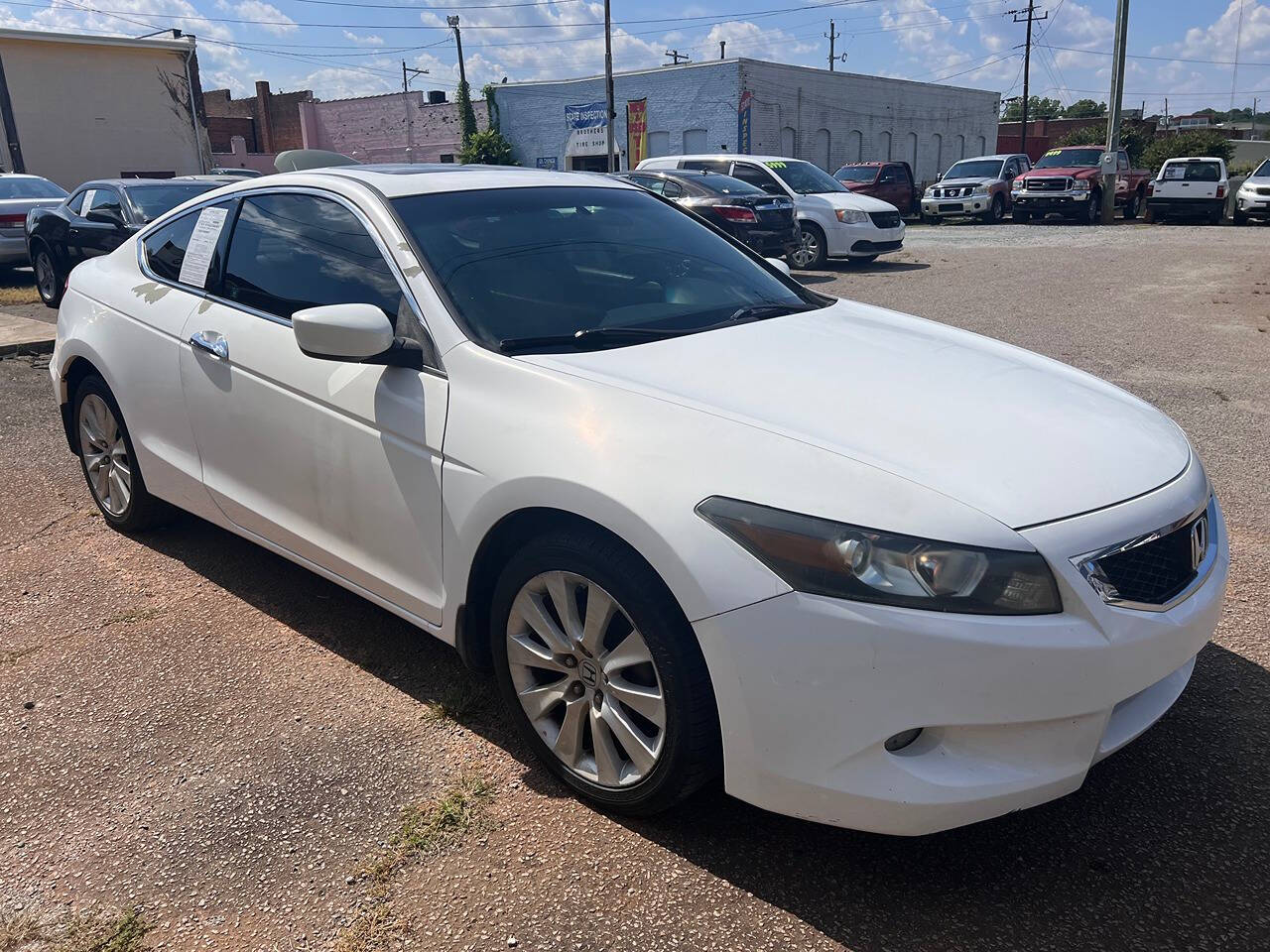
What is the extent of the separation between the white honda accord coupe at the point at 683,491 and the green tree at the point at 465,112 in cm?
4096

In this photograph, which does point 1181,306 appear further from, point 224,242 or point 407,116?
point 407,116

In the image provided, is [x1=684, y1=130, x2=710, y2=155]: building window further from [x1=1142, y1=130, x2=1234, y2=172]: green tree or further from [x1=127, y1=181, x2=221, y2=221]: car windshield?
[x1=127, y1=181, x2=221, y2=221]: car windshield

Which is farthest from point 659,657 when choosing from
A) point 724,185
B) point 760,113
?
point 760,113

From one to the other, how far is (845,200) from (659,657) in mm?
15387

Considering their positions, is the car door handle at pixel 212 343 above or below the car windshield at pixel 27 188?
below

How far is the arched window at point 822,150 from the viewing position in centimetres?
3838

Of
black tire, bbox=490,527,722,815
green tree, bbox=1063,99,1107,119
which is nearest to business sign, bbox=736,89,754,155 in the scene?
black tire, bbox=490,527,722,815

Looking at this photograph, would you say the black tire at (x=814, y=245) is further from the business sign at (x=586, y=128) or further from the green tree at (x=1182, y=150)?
the green tree at (x=1182, y=150)

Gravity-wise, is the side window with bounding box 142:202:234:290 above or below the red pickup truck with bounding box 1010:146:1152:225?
above

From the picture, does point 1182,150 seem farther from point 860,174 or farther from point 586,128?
point 586,128

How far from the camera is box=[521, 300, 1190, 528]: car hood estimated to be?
91.4 inches

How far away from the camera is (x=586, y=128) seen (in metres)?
38.8

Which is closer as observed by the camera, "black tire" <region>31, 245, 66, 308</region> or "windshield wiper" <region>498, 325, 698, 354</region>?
"windshield wiper" <region>498, 325, 698, 354</region>

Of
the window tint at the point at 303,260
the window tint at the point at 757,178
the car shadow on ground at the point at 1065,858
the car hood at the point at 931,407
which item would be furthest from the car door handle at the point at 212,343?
the window tint at the point at 757,178
